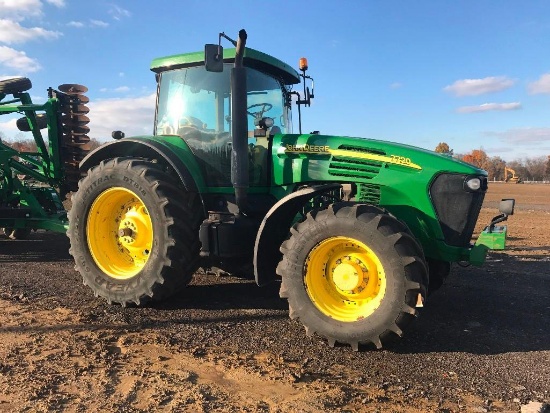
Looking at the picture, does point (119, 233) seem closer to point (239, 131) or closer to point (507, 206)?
point (239, 131)

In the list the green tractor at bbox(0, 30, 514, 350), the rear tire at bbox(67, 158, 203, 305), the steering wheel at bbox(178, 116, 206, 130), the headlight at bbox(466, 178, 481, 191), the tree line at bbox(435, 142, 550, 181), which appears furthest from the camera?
the tree line at bbox(435, 142, 550, 181)

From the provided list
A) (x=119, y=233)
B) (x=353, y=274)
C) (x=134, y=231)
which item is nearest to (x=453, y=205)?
(x=353, y=274)

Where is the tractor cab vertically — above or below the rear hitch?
above

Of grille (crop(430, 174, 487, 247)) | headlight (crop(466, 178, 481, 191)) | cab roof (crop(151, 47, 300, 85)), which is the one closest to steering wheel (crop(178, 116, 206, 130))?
cab roof (crop(151, 47, 300, 85))

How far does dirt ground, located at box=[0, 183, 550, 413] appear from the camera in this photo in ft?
9.18

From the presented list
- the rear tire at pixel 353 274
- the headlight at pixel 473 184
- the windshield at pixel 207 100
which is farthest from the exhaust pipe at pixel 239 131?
the headlight at pixel 473 184

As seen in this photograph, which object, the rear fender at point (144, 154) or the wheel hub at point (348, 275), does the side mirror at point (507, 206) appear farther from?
the rear fender at point (144, 154)

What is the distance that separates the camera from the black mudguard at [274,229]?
13.5 feet

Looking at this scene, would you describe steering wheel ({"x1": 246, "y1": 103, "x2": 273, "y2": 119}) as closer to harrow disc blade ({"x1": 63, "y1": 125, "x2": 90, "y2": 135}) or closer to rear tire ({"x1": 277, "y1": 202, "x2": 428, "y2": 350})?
rear tire ({"x1": 277, "y1": 202, "x2": 428, "y2": 350})

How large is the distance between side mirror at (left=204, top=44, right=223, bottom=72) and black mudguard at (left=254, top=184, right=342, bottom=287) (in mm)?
1331

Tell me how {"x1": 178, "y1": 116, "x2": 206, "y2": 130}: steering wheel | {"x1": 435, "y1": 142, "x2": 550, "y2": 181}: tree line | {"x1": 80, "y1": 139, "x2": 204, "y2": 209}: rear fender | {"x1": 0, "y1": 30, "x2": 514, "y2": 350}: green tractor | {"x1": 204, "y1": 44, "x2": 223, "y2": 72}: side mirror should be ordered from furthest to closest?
{"x1": 435, "y1": 142, "x2": 550, "y2": 181}: tree line < {"x1": 178, "y1": 116, "x2": 206, "y2": 130}: steering wheel < {"x1": 80, "y1": 139, "x2": 204, "y2": 209}: rear fender < {"x1": 204, "y1": 44, "x2": 223, "y2": 72}: side mirror < {"x1": 0, "y1": 30, "x2": 514, "y2": 350}: green tractor

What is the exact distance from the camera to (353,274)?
148 inches

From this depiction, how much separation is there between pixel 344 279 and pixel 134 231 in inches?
91.4

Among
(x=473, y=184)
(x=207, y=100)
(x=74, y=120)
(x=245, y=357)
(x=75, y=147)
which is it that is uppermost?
(x=74, y=120)
